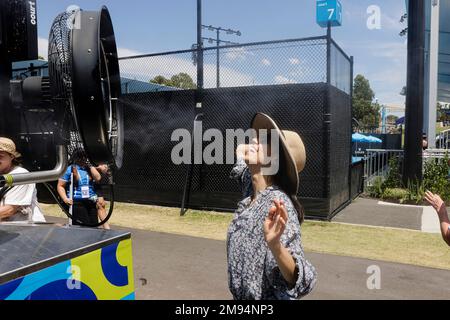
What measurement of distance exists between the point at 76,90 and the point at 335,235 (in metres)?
6.31

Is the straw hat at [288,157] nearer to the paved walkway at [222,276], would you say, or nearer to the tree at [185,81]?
the paved walkway at [222,276]

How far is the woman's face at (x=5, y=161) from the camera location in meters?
3.03

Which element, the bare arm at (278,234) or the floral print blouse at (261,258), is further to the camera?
the floral print blouse at (261,258)

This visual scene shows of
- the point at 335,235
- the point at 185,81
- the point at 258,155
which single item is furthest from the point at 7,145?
the point at 185,81

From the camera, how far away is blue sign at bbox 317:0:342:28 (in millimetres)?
7984

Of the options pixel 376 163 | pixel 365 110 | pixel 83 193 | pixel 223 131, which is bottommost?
pixel 376 163

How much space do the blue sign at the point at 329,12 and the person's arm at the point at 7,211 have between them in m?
6.59

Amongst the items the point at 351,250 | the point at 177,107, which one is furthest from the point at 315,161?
the point at 177,107

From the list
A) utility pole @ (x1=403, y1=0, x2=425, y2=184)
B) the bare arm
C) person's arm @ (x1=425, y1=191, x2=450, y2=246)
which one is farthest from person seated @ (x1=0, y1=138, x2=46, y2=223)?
utility pole @ (x1=403, y1=0, x2=425, y2=184)

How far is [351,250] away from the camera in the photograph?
21.1 feet

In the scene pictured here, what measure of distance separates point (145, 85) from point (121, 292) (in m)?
11.5

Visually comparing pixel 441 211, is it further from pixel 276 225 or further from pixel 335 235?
pixel 335 235

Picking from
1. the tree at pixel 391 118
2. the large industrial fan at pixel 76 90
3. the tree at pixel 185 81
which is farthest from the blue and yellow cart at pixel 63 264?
the tree at pixel 391 118

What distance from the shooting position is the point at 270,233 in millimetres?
1829
